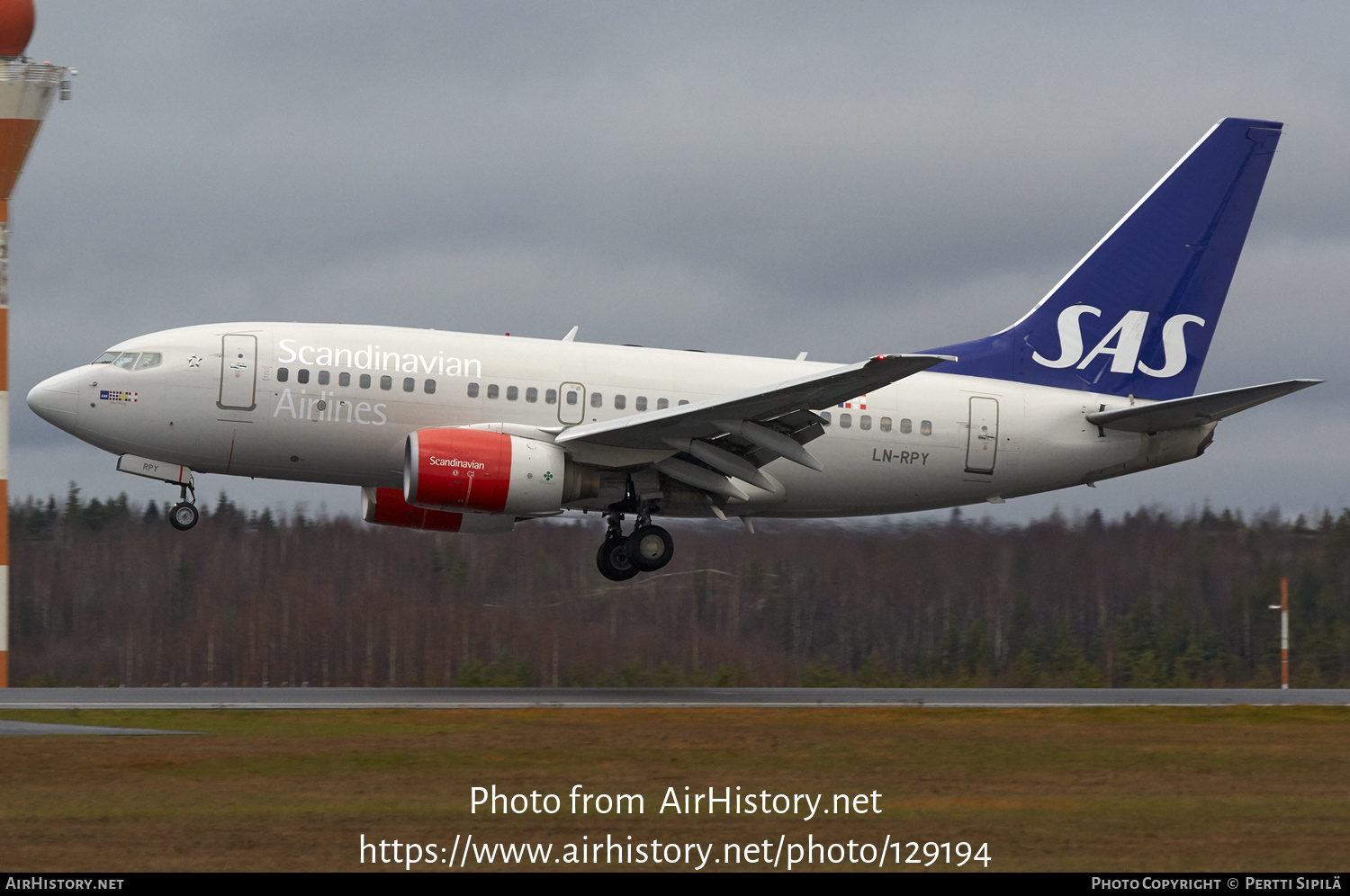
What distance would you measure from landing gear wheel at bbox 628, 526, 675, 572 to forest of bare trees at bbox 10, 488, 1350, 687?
816 centimetres

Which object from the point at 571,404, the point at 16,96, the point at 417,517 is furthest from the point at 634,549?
the point at 16,96

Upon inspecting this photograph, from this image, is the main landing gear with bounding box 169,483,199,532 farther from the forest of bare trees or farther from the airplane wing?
the forest of bare trees

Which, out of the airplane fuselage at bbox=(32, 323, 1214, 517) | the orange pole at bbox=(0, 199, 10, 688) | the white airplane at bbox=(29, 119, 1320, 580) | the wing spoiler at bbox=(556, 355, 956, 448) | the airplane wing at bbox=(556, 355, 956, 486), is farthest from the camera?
the orange pole at bbox=(0, 199, 10, 688)

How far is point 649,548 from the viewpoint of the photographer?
28172mm

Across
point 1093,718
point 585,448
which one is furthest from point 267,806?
point 1093,718

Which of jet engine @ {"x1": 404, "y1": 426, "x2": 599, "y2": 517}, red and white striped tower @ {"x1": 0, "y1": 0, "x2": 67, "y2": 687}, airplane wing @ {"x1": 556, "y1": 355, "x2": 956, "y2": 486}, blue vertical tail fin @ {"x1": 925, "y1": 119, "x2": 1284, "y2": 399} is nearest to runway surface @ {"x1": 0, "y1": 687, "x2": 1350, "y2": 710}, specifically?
jet engine @ {"x1": 404, "y1": 426, "x2": 599, "y2": 517}

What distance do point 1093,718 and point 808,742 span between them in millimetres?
6333

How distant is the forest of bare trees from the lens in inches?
1523

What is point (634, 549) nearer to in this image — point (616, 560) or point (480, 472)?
point (616, 560)

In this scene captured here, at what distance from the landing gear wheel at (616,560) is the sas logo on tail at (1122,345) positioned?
9.09m

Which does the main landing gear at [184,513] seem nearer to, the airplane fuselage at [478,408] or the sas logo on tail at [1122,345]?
the airplane fuselage at [478,408]

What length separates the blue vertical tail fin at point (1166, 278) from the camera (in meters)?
31.3

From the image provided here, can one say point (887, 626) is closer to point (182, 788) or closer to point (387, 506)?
point (387, 506)

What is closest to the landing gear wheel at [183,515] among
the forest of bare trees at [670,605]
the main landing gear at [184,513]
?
the main landing gear at [184,513]
